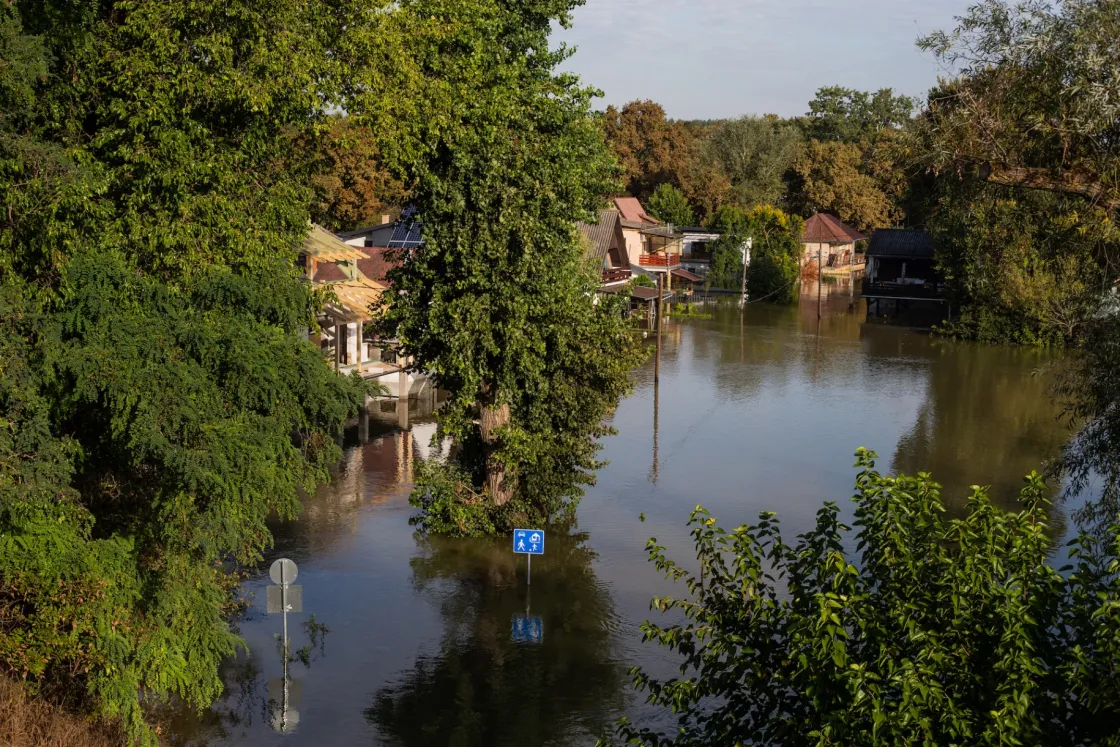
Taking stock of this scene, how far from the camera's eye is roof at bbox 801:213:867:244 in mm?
93188

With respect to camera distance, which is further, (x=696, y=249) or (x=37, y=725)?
(x=696, y=249)

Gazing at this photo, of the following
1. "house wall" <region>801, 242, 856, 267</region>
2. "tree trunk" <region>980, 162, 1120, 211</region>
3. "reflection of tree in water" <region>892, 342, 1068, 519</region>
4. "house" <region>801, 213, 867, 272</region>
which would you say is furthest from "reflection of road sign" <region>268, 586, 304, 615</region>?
"house wall" <region>801, 242, 856, 267</region>

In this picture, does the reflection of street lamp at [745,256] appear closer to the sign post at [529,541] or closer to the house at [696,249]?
the house at [696,249]

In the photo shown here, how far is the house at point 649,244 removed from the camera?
7519 centimetres

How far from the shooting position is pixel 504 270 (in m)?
23.1

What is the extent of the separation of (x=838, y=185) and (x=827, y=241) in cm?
1029

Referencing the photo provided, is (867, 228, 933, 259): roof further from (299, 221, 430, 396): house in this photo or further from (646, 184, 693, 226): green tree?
(299, 221, 430, 396): house

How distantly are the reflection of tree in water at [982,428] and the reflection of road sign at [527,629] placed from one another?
13367 millimetres

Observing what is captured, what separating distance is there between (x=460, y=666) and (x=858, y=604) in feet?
40.4

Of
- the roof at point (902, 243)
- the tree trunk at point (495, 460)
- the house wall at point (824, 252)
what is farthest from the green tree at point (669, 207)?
the tree trunk at point (495, 460)

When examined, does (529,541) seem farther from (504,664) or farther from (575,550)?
(575,550)

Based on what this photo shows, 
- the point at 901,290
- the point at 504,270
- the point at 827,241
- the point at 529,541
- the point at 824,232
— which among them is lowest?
the point at 529,541

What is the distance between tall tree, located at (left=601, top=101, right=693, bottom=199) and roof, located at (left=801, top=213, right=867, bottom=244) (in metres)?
17.1

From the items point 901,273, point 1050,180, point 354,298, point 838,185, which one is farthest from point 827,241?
point 1050,180
